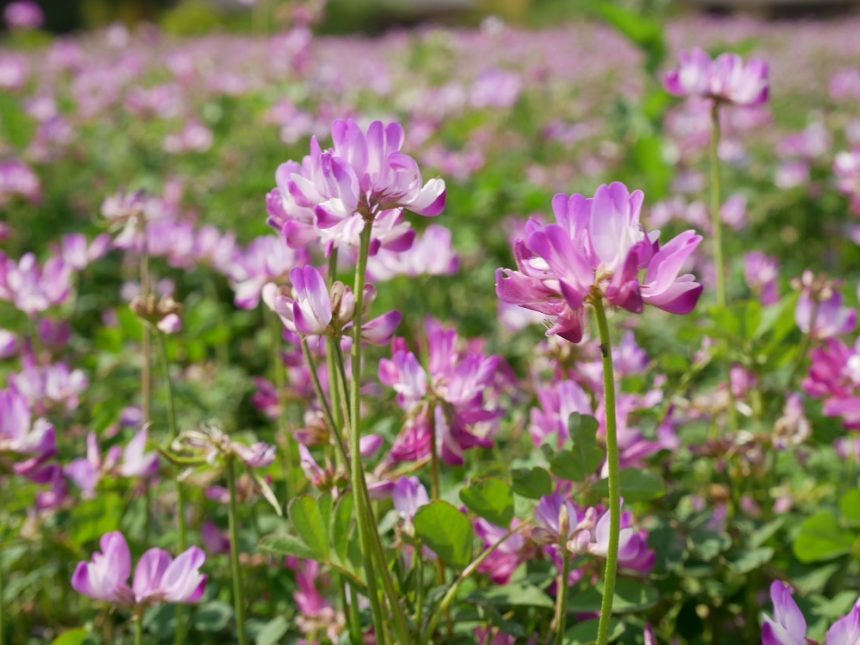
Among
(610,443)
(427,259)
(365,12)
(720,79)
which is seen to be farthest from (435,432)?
(365,12)

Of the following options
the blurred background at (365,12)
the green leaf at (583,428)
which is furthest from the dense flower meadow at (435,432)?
the blurred background at (365,12)

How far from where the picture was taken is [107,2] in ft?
73.6

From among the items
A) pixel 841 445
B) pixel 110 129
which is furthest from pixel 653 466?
pixel 110 129

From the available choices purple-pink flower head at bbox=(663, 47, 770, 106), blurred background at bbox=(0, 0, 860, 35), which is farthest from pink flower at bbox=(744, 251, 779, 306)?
blurred background at bbox=(0, 0, 860, 35)

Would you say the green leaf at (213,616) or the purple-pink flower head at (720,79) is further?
the purple-pink flower head at (720,79)

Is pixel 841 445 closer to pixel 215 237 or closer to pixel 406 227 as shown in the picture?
pixel 406 227

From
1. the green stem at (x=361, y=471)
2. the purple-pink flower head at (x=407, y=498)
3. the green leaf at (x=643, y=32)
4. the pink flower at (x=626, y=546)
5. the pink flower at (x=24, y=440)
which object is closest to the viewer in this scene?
the green stem at (x=361, y=471)

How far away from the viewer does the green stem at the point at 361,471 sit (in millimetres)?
952

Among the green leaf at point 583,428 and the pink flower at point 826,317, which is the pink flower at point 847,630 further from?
the pink flower at point 826,317

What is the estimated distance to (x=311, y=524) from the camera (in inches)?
41.0

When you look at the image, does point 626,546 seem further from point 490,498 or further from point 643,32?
point 643,32

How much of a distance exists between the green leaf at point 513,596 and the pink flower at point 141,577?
1.04 feet

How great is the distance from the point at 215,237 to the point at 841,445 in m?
1.57

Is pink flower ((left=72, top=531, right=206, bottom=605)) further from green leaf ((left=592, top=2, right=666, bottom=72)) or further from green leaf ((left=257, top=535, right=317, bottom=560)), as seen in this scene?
green leaf ((left=592, top=2, right=666, bottom=72))
